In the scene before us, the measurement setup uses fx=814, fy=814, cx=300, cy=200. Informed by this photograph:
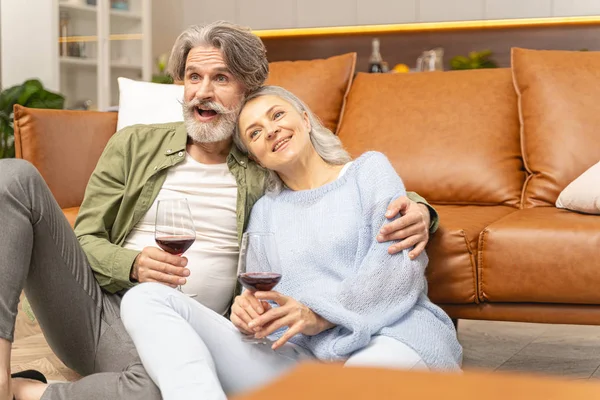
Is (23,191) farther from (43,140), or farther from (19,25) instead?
(19,25)

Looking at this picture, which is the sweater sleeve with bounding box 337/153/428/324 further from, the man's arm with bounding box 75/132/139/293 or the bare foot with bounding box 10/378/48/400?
the bare foot with bounding box 10/378/48/400

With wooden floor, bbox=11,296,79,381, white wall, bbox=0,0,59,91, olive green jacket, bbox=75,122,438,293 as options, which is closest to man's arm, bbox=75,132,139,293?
olive green jacket, bbox=75,122,438,293

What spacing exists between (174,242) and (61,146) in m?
1.21

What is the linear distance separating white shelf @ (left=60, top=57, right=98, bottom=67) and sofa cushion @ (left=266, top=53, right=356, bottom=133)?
3474 mm

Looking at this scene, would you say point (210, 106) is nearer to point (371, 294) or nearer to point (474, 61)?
point (371, 294)

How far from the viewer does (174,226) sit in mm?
1684

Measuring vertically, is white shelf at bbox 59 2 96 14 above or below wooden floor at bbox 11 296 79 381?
above

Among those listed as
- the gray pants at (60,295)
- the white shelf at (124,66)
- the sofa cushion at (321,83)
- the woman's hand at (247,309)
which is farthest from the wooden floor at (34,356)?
the white shelf at (124,66)

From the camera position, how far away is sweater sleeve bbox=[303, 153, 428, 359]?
1697 mm

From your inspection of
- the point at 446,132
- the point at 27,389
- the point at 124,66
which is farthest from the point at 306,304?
the point at 124,66

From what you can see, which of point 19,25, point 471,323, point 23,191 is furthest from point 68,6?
point 23,191

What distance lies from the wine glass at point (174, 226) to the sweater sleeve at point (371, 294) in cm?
29

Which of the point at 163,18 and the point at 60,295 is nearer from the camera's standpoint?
the point at 60,295

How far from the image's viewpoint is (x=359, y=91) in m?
2.97
